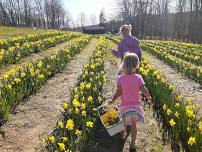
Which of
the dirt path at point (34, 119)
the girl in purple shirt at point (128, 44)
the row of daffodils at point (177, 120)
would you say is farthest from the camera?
the girl in purple shirt at point (128, 44)

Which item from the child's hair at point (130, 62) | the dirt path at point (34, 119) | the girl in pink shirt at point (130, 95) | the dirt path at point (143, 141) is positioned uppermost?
the child's hair at point (130, 62)

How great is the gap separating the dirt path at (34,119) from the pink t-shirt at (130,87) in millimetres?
1648

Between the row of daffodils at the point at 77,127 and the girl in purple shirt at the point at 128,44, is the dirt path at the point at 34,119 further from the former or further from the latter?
the girl in purple shirt at the point at 128,44

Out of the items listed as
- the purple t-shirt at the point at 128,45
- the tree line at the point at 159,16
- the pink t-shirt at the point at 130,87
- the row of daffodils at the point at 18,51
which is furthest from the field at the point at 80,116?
the tree line at the point at 159,16

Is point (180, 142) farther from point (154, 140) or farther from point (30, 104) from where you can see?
point (30, 104)

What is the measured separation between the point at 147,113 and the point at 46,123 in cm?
219

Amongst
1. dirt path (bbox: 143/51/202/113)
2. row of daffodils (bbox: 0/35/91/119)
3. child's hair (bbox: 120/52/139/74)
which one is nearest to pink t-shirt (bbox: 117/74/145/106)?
child's hair (bbox: 120/52/139/74)

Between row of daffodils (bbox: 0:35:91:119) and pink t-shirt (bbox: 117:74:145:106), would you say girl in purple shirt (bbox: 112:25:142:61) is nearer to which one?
row of daffodils (bbox: 0:35:91:119)

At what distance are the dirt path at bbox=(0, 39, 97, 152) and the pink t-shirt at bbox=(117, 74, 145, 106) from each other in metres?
1.65

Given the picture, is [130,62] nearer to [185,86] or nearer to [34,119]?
[34,119]

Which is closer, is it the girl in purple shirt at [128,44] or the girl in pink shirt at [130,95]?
the girl in pink shirt at [130,95]

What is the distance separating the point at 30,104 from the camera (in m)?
7.21

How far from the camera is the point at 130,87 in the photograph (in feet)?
15.7

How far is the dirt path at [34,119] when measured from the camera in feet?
17.2
